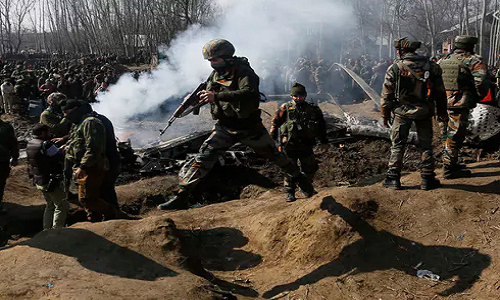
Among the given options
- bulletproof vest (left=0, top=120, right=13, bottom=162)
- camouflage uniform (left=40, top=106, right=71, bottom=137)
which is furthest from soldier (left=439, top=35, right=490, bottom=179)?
bulletproof vest (left=0, top=120, right=13, bottom=162)

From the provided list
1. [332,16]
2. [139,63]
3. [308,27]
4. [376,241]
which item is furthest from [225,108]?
[332,16]

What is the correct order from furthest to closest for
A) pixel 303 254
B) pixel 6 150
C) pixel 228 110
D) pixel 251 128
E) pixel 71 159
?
pixel 6 150
pixel 71 159
pixel 251 128
pixel 228 110
pixel 303 254

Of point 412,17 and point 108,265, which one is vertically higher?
point 412,17

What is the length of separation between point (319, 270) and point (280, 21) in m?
31.7

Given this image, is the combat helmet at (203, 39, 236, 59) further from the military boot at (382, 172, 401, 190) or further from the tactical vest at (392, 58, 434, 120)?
the military boot at (382, 172, 401, 190)

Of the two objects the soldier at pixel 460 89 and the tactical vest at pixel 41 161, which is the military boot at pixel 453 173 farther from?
the tactical vest at pixel 41 161

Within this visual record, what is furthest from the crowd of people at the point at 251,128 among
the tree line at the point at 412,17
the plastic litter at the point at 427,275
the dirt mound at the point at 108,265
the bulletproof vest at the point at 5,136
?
the tree line at the point at 412,17

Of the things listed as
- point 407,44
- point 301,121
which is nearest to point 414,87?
point 407,44

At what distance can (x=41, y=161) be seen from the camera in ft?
18.0

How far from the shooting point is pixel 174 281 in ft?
11.1

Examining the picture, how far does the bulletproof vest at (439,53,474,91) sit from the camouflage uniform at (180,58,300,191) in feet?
8.10

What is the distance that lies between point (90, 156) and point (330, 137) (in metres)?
6.47

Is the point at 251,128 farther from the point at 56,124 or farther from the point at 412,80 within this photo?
the point at 56,124

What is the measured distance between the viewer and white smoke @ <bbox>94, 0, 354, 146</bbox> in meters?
14.4
